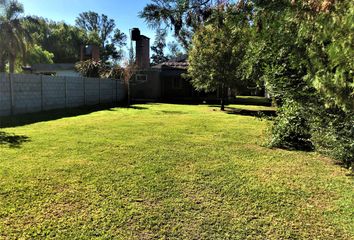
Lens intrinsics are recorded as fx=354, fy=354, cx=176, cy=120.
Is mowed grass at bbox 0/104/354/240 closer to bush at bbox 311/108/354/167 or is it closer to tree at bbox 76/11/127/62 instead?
bush at bbox 311/108/354/167

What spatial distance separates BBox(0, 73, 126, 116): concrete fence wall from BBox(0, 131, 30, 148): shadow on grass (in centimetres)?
505

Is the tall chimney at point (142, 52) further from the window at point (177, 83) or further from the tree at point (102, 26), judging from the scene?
the tree at point (102, 26)

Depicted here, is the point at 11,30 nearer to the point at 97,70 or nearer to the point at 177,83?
the point at 97,70

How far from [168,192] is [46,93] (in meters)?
13.1

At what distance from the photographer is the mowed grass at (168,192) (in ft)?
12.2

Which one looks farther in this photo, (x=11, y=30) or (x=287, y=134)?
(x=11, y=30)

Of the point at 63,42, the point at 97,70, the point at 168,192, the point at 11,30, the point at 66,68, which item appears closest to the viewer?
the point at 168,192

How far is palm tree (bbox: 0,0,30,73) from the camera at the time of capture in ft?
83.6

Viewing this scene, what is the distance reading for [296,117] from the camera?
748 cm

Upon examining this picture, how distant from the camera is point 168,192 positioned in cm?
479

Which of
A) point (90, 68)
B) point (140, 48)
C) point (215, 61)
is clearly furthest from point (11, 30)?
point (215, 61)

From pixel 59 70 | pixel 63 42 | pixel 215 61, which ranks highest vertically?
pixel 63 42

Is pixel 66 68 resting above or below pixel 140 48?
below

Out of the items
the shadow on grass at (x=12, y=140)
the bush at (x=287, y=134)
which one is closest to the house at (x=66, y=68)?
the shadow on grass at (x=12, y=140)
